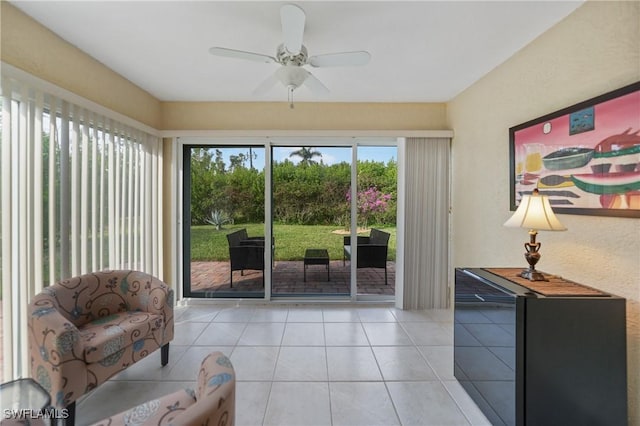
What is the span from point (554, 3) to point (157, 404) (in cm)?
330

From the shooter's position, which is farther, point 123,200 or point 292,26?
point 123,200

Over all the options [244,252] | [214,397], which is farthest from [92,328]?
[244,252]

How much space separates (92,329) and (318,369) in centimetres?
172

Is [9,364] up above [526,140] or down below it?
below

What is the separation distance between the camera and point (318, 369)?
235 cm

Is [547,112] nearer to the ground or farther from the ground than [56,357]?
farther from the ground

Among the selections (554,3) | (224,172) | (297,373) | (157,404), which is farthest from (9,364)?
(554,3)

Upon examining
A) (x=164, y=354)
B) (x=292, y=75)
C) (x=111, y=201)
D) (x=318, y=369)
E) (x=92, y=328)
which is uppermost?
(x=292, y=75)

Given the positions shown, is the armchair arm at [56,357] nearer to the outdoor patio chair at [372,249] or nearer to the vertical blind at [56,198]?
the vertical blind at [56,198]

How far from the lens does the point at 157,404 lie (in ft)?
4.38

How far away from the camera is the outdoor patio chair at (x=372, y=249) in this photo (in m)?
3.89

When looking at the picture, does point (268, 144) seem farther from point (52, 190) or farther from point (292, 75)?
point (52, 190)

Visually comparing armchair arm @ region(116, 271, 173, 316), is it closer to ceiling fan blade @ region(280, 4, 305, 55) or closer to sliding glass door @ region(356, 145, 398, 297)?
ceiling fan blade @ region(280, 4, 305, 55)

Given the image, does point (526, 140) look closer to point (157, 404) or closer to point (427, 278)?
point (427, 278)
